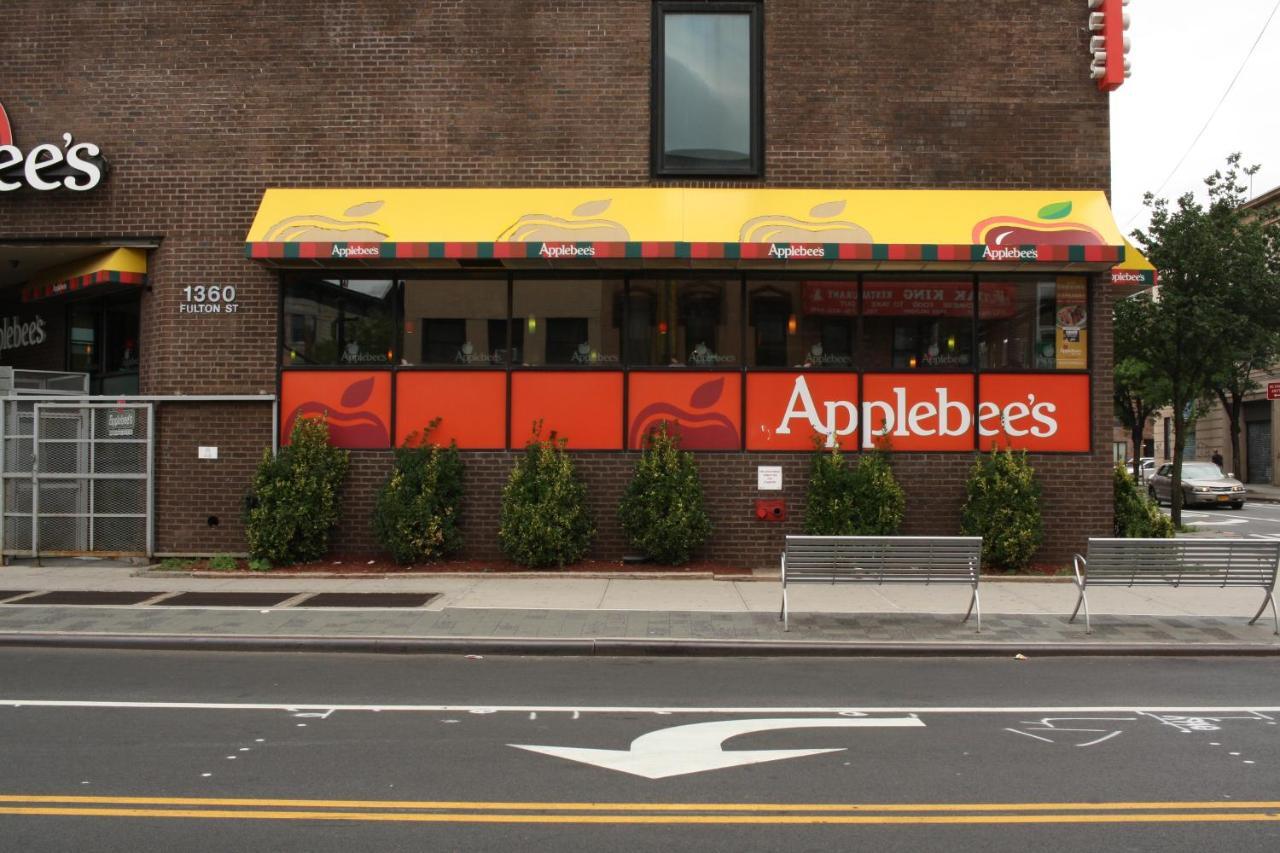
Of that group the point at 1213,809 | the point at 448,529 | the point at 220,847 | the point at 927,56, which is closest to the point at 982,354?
the point at 927,56

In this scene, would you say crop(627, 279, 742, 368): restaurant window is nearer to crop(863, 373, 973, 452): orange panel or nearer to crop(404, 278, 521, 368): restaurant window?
crop(404, 278, 521, 368): restaurant window

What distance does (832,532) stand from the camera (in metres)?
13.4

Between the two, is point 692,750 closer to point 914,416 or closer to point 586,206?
point 914,416

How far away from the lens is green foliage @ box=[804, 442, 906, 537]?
1339 cm

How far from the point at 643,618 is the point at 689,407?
13.9 feet

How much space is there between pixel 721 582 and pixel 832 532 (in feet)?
5.38

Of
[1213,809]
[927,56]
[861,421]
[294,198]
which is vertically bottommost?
[1213,809]

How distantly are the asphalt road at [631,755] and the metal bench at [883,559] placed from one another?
155 cm

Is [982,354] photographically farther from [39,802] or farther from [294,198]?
[39,802]

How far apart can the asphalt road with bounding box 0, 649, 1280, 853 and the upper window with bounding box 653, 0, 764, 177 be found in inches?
312

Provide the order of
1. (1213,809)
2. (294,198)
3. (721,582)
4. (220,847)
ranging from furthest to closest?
1. (294,198)
2. (721,582)
3. (1213,809)
4. (220,847)

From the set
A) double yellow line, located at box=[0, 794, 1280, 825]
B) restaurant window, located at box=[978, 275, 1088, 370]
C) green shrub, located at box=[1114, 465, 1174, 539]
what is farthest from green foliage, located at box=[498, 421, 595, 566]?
double yellow line, located at box=[0, 794, 1280, 825]

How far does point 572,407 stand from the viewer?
14.0m

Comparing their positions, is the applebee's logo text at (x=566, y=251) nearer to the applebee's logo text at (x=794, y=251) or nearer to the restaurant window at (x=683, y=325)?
the restaurant window at (x=683, y=325)
